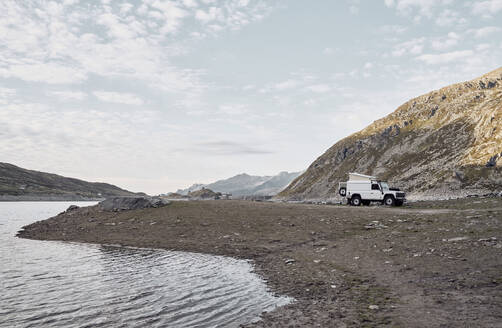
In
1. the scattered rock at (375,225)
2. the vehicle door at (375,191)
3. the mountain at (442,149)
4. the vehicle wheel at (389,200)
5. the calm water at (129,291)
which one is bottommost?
the calm water at (129,291)

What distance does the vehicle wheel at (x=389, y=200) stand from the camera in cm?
4447

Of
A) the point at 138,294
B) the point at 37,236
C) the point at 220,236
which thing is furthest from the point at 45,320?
the point at 37,236

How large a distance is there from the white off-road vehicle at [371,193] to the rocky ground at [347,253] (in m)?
17.7

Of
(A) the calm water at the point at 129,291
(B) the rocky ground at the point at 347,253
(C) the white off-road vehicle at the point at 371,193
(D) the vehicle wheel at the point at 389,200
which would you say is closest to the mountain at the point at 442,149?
(C) the white off-road vehicle at the point at 371,193

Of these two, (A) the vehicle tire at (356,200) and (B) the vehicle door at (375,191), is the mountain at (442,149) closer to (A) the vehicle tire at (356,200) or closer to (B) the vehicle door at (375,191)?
(B) the vehicle door at (375,191)

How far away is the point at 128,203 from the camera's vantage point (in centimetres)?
A: 3681

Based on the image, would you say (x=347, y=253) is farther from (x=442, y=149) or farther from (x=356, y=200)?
(x=442, y=149)

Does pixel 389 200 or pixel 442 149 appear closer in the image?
pixel 389 200

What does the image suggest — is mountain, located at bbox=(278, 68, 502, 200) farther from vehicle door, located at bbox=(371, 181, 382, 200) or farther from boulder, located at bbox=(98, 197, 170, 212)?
boulder, located at bbox=(98, 197, 170, 212)

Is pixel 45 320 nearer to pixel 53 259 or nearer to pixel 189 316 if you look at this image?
pixel 189 316

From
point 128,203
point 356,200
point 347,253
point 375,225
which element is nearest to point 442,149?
point 356,200

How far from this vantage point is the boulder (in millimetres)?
36375

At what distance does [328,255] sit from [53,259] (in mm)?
15639

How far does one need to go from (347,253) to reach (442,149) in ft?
498
